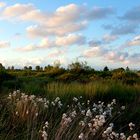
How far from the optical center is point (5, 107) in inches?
474

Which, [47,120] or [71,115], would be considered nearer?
[71,115]

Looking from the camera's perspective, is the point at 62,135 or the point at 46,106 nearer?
the point at 62,135

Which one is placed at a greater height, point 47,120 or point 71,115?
point 71,115

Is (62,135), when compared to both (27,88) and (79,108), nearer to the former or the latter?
(79,108)

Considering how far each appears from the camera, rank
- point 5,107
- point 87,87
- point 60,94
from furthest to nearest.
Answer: point 87,87 → point 60,94 → point 5,107

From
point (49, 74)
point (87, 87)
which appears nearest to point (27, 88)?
point (87, 87)

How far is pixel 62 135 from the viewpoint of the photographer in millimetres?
8445

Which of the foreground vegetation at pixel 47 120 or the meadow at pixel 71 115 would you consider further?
the foreground vegetation at pixel 47 120

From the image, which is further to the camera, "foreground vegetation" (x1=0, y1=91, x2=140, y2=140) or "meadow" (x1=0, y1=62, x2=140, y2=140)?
"foreground vegetation" (x1=0, y1=91, x2=140, y2=140)

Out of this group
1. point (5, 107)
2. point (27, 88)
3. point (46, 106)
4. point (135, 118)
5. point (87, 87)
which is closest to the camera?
point (46, 106)

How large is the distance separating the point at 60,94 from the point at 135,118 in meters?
2.73

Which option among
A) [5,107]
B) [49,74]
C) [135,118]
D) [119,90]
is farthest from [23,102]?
[49,74]

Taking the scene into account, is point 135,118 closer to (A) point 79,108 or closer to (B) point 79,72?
(A) point 79,108

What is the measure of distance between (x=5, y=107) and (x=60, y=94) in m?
3.42
